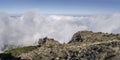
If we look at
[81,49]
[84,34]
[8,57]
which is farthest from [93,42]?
[8,57]

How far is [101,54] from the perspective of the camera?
15562 centimetres

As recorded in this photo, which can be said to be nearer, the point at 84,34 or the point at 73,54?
the point at 73,54

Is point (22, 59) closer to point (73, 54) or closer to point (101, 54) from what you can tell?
point (73, 54)

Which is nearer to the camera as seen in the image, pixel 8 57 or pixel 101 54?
pixel 101 54

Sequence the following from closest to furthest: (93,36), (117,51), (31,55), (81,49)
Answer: (117,51) < (81,49) < (31,55) < (93,36)

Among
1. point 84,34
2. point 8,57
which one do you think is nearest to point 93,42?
point 84,34

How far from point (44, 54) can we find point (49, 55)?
338cm

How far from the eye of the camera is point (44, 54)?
173625 mm

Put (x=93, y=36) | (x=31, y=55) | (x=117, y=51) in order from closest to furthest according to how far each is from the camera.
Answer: (x=117, y=51), (x=31, y=55), (x=93, y=36)

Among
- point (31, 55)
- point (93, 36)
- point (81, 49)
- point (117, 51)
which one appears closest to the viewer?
point (117, 51)

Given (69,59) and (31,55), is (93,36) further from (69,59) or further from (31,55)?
(31,55)

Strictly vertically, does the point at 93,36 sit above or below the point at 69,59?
above

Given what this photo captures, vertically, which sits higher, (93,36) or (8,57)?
(93,36)

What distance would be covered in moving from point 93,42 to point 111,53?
19953 millimetres
